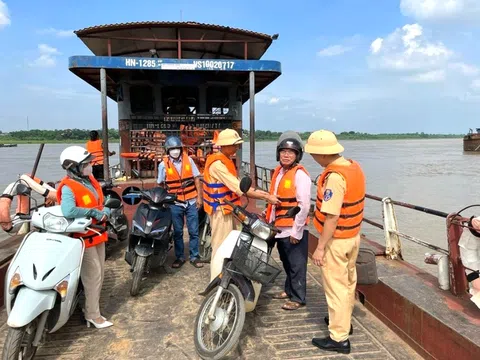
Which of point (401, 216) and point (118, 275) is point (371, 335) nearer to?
point (118, 275)

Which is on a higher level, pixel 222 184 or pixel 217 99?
pixel 217 99

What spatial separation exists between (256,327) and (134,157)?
5.20 metres

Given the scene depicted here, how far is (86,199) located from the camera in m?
2.92

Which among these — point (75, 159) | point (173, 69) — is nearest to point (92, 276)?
point (75, 159)

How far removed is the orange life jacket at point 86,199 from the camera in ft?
9.32

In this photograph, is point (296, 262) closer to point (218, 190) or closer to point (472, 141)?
point (218, 190)

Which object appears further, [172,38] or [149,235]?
[172,38]

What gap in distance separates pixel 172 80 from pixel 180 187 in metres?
4.69

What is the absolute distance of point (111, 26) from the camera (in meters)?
6.72

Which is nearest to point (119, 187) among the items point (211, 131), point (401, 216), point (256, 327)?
point (211, 131)

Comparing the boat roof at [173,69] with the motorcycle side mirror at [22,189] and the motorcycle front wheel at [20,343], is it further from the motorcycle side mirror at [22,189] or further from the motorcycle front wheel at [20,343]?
the motorcycle front wheel at [20,343]

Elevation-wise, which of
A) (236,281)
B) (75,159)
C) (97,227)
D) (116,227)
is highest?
(75,159)

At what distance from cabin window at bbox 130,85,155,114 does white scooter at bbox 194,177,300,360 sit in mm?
6549

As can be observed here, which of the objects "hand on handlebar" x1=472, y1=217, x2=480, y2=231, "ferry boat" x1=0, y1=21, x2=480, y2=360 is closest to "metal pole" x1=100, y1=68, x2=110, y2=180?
"ferry boat" x1=0, y1=21, x2=480, y2=360
